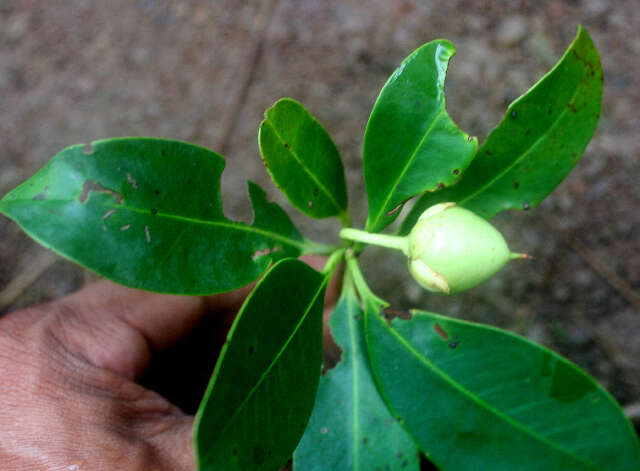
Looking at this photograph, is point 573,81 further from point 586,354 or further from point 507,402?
point 586,354

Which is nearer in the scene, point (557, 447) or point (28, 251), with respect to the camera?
point (557, 447)

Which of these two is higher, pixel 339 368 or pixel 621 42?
pixel 621 42

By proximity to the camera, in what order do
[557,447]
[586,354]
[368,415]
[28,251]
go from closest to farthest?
[557,447], [368,415], [586,354], [28,251]

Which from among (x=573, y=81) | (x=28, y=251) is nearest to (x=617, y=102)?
(x=573, y=81)

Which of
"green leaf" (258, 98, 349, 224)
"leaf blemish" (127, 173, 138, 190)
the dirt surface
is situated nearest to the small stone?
the dirt surface

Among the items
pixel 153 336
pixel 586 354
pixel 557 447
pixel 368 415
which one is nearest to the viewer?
pixel 557 447

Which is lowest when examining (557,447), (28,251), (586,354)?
(586,354)

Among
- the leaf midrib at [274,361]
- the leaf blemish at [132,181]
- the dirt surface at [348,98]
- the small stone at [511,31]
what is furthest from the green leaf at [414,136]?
the small stone at [511,31]
